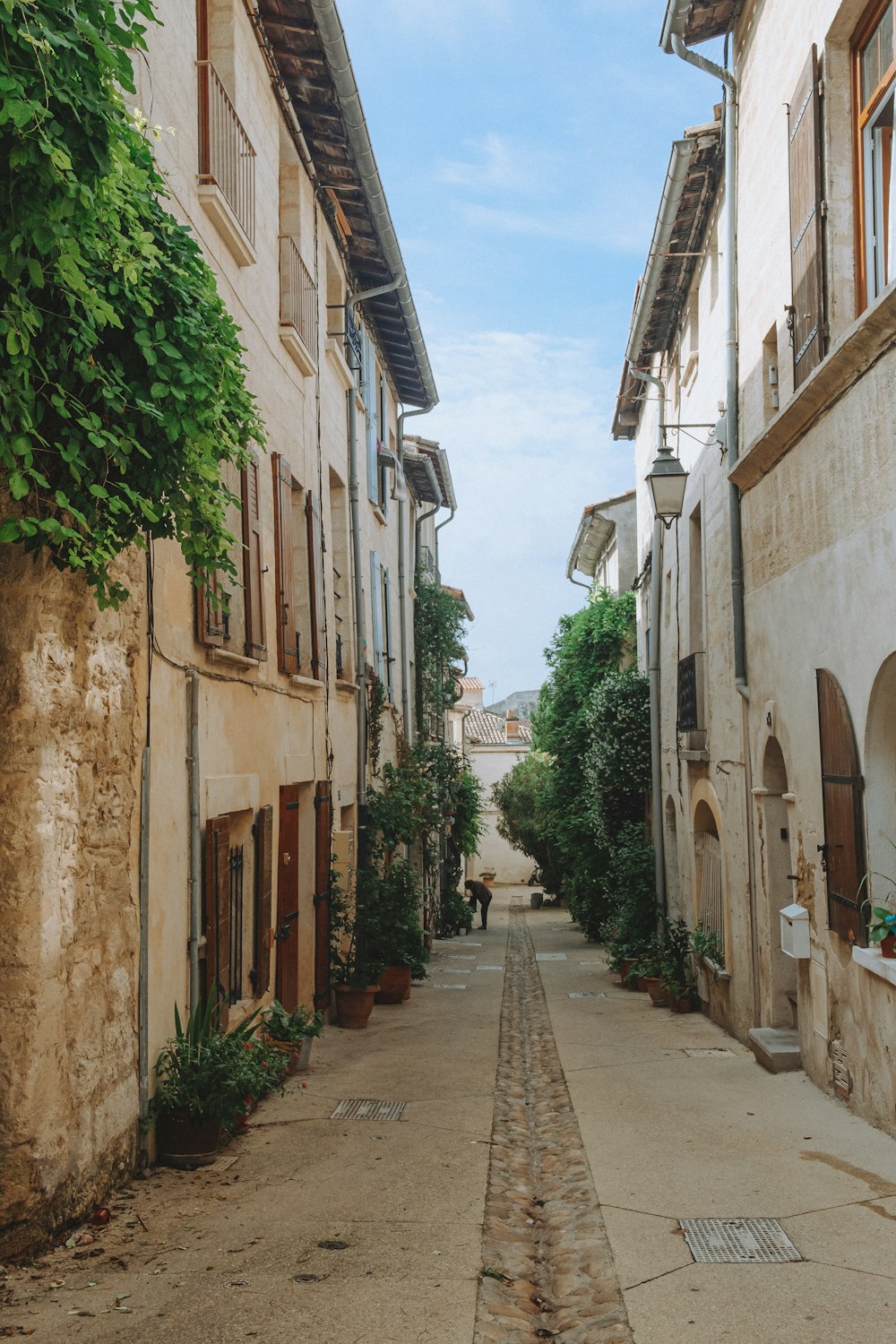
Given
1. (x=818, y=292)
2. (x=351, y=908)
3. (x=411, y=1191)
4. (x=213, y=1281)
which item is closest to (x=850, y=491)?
(x=818, y=292)

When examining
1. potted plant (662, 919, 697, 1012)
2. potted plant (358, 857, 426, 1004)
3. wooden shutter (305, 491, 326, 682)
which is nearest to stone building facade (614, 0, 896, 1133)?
potted plant (662, 919, 697, 1012)

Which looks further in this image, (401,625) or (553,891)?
(553,891)

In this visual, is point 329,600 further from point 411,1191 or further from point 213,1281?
point 213,1281

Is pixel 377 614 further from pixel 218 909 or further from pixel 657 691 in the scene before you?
pixel 218 909

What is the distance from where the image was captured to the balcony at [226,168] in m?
7.59

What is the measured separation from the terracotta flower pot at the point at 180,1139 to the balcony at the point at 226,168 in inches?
211

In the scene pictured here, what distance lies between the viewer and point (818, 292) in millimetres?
7469

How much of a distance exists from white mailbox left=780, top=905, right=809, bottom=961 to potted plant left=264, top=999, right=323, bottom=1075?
3.34m

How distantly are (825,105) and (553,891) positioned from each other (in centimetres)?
2869

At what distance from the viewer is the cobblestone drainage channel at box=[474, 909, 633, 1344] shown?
431 centimetres

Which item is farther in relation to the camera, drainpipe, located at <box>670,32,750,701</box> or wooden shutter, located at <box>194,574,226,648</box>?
drainpipe, located at <box>670,32,750,701</box>

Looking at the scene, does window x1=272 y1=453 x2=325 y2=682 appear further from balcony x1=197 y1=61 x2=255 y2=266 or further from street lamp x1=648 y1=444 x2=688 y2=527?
street lamp x1=648 y1=444 x2=688 y2=527

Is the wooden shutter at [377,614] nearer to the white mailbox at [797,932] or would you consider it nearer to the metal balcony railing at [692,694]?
the metal balcony railing at [692,694]

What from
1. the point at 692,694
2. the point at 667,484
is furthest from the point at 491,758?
the point at 667,484
